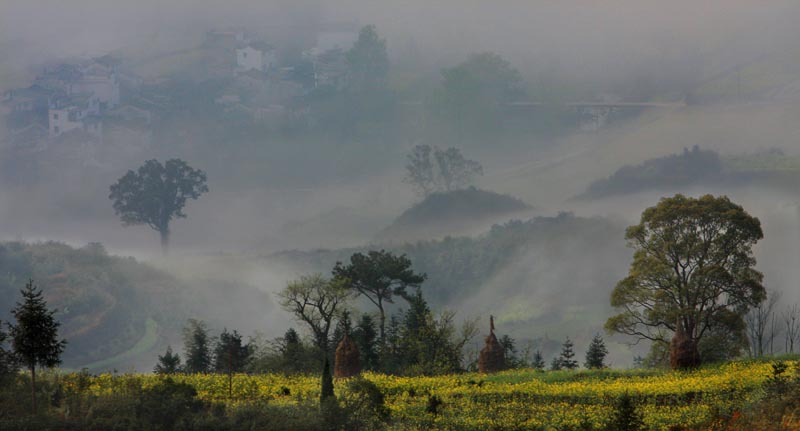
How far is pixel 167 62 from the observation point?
15075cm

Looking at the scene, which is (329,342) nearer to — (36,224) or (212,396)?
(212,396)

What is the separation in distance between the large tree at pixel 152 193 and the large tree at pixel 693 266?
6946cm

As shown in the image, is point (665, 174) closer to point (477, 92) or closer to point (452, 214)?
point (452, 214)

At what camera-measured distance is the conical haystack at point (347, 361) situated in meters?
52.9

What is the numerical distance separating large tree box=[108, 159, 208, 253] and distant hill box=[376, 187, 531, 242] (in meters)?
23.8

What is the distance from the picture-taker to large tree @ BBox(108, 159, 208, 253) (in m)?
114

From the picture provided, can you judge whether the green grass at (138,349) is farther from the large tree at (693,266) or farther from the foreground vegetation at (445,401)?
the large tree at (693,266)

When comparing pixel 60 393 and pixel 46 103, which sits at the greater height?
pixel 46 103

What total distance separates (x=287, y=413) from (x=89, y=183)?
339 ft

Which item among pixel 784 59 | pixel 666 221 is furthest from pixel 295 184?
pixel 666 221

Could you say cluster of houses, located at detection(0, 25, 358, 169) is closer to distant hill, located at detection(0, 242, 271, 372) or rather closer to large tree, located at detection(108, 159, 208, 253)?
large tree, located at detection(108, 159, 208, 253)

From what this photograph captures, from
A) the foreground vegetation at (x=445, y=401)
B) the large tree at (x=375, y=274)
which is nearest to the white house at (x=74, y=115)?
the large tree at (x=375, y=274)

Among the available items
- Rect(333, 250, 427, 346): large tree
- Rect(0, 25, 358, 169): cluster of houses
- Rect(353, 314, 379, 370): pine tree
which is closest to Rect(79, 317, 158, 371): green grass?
Rect(333, 250, 427, 346): large tree

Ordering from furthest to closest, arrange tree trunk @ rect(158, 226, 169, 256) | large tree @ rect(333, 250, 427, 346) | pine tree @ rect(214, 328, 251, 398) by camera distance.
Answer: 1. tree trunk @ rect(158, 226, 169, 256)
2. large tree @ rect(333, 250, 427, 346)
3. pine tree @ rect(214, 328, 251, 398)
